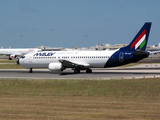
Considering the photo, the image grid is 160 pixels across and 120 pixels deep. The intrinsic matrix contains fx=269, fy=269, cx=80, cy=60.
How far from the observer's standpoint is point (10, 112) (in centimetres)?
1242

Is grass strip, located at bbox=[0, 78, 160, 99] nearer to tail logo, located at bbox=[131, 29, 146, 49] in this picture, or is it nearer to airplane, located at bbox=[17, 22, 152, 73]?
airplane, located at bbox=[17, 22, 152, 73]

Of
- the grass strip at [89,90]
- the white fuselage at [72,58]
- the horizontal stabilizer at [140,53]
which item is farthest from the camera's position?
the white fuselage at [72,58]

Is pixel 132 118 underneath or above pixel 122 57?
underneath

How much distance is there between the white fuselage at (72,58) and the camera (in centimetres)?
3903

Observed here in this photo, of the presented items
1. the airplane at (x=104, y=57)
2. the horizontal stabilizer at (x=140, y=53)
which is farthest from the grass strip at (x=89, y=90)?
the airplane at (x=104, y=57)

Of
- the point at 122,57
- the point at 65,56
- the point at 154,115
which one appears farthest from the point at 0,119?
the point at 65,56

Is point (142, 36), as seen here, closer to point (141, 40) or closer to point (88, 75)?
point (141, 40)

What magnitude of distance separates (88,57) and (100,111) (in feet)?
90.2

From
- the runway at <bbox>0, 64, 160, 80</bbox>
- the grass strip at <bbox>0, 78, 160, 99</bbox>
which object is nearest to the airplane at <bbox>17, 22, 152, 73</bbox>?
the runway at <bbox>0, 64, 160, 80</bbox>

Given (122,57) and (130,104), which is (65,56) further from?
(130,104)

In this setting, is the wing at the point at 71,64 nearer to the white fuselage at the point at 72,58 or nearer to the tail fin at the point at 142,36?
the white fuselage at the point at 72,58

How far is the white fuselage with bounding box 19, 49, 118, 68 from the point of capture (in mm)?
39031

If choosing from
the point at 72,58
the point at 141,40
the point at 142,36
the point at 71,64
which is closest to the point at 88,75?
the point at 71,64

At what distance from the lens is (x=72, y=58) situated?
41250mm
